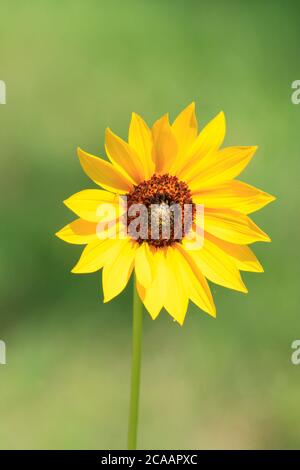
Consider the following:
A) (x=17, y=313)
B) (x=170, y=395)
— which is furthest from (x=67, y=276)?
(x=170, y=395)

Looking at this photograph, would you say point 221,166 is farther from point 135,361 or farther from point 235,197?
point 135,361

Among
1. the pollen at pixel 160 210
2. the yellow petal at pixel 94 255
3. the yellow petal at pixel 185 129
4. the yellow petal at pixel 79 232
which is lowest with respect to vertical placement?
the yellow petal at pixel 94 255

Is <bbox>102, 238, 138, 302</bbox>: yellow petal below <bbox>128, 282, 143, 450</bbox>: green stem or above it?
above

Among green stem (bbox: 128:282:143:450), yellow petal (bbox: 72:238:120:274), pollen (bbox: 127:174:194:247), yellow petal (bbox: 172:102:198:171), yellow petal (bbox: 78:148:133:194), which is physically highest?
yellow petal (bbox: 172:102:198:171)

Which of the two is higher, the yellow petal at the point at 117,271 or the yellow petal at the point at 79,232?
the yellow petal at the point at 79,232

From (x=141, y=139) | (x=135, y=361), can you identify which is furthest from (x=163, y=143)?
(x=135, y=361)

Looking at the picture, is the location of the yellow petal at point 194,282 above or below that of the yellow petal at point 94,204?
Result: below
